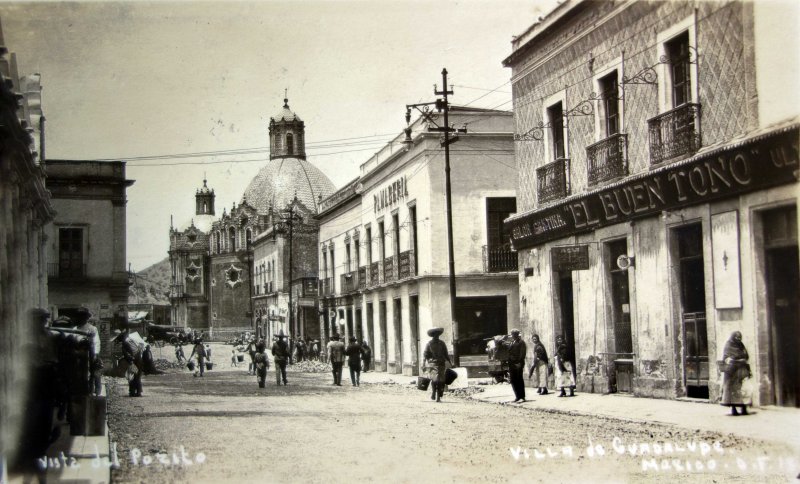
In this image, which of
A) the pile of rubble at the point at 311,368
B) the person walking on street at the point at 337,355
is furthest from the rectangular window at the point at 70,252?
the person walking on street at the point at 337,355

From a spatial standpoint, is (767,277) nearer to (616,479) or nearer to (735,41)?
(735,41)

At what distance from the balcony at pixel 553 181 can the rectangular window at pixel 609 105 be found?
63.2 inches

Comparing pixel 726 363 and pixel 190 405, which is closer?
pixel 726 363

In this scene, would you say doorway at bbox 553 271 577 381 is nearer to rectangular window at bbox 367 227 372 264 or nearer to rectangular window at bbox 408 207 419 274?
rectangular window at bbox 408 207 419 274

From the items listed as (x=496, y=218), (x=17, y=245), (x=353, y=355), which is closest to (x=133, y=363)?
(x=353, y=355)

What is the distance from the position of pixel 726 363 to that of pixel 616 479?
4.84 metres

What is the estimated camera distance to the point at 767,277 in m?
13.3

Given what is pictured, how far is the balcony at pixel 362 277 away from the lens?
3716 centimetres

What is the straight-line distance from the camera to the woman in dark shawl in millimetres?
12797

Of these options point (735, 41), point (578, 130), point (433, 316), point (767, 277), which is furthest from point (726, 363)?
point (433, 316)

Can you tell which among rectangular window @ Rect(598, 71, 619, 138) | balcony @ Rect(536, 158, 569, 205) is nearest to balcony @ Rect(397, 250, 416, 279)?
balcony @ Rect(536, 158, 569, 205)

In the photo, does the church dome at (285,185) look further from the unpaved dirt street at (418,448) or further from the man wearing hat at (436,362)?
the unpaved dirt street at (418,448)

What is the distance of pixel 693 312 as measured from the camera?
15.5 meters

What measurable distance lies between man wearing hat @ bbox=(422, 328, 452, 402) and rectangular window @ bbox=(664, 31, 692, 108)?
6466 millimetres
